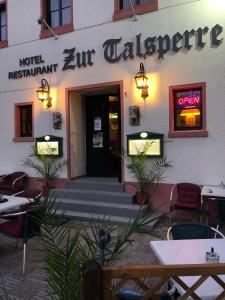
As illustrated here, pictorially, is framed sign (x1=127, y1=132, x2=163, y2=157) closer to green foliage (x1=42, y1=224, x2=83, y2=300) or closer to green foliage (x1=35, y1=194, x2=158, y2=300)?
green foliage (x1=35, y1=194, x2=158, y2=300)

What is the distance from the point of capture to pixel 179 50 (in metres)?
7.21

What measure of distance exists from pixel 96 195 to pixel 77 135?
221 cm

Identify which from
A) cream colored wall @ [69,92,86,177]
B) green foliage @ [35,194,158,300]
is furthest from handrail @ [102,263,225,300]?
cream colored wall @ [69,92,86,177]

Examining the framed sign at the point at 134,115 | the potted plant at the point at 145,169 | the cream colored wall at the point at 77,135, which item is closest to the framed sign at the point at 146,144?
the potted plant at the point at 145,169

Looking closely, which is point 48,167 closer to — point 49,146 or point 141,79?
point 49,146

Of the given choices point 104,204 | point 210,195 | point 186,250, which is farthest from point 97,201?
point 186,250

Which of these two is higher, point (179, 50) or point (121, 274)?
point (179, 50)

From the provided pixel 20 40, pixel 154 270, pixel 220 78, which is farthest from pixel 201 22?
pixel 154 270

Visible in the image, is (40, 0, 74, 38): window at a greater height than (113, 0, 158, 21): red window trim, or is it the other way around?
(40, 0, 74, 38): window

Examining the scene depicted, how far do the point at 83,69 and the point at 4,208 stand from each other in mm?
4763

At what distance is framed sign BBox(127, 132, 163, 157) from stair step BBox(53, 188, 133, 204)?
1.09m

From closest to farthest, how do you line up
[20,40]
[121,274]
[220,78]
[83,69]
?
1. [121,274]
2. [220,78]
3. [83,69]
4. [20,40]

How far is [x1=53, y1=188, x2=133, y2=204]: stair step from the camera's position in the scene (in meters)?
7.44

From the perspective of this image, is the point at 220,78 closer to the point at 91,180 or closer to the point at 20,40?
the point at 91,180
